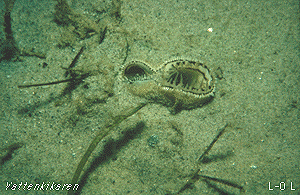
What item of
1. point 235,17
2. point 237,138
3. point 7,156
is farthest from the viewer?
point 235,17

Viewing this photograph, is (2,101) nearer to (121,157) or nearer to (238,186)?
(121,157)

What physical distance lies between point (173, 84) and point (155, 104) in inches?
17.2

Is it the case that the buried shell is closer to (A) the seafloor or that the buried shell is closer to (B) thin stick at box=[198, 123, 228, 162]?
(A) the seafloor

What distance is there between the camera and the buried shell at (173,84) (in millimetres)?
2662

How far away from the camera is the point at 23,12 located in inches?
111

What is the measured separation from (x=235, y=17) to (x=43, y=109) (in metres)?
3.56

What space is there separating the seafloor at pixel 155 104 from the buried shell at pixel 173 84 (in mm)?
149

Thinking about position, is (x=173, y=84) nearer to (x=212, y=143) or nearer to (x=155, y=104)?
(x=155, y=104)

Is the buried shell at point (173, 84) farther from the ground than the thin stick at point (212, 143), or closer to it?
farther from the ground

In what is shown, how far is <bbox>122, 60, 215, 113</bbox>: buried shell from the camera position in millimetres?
2662

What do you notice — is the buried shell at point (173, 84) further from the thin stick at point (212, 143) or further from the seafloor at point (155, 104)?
the thin stick at point (212, 143)

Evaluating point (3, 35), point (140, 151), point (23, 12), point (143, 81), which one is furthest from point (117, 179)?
point (23, 12)

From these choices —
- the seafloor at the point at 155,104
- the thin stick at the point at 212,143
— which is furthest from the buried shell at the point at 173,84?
the thin stick at the point at 212,143

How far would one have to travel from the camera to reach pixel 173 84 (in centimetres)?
268
